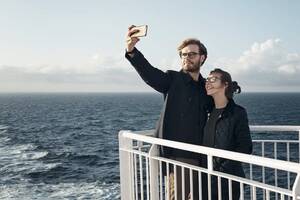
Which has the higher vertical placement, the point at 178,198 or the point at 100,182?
the point at 178,198

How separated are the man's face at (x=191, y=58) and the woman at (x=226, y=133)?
0.81ft

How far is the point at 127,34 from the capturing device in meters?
3.72

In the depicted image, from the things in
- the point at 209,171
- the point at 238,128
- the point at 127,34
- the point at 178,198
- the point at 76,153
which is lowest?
the point at 76,153

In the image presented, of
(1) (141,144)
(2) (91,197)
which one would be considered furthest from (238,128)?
(2) (91,197)

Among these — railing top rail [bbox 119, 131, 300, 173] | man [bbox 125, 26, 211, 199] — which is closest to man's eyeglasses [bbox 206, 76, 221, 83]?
man [bbox 125, 26, 211, 199]

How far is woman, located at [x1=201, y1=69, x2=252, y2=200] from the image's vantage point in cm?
354

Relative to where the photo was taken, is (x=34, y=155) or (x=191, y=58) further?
(x=34, y=155)

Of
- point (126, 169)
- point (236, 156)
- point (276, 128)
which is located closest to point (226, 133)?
point (236, 156)

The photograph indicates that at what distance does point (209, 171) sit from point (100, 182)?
58.7 feet

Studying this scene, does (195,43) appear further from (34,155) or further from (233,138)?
(34,155)

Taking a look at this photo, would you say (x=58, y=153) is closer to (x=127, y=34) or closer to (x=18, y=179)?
Answer: (x=18, y=179)

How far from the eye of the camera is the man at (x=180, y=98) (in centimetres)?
375

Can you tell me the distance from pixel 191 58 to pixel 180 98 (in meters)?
0.37

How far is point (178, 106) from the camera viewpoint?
3797 millimetres
